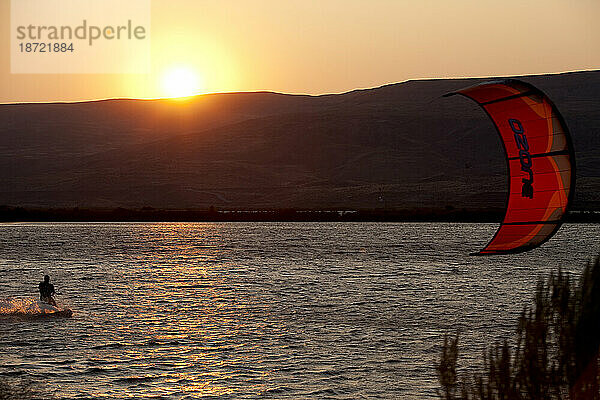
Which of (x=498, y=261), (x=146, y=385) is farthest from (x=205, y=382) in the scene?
(x=498, y=261)

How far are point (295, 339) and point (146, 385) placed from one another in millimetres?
7208

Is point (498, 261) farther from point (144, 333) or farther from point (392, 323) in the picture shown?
point (144, 333)

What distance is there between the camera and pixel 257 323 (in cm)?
2958

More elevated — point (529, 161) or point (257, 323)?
point (529, 161)

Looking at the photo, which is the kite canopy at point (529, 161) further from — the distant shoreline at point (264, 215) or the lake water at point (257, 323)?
the distant shoreline at point (264, 215)

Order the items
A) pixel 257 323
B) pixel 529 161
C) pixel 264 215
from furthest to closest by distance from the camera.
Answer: pixel 264 215 < pixel 257 323 < pixel 529 161

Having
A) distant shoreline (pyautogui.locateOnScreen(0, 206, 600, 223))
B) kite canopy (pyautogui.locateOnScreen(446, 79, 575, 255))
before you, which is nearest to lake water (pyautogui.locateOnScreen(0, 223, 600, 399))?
kite canopy (pyautogui.locateOnScreen(446, 79, 575, 255))

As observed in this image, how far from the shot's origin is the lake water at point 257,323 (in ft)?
65.3

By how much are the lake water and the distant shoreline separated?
7149cm

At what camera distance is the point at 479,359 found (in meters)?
22.2

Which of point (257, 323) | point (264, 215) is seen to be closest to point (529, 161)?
point (257, 323)

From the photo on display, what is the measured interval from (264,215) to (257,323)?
380ft

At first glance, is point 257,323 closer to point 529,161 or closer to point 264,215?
point 529,161

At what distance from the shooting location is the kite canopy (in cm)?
1933
